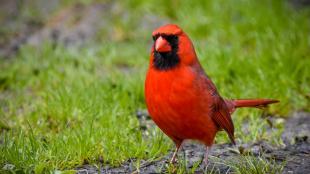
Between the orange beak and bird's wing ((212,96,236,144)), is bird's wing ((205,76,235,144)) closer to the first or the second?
bird's wing ((212,96,236,144))

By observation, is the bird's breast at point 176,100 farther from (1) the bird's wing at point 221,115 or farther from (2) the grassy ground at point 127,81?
(2) the grassy ground at point 127,81

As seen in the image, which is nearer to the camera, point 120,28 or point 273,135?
point 273,135

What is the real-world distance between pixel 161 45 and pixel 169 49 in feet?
0.25

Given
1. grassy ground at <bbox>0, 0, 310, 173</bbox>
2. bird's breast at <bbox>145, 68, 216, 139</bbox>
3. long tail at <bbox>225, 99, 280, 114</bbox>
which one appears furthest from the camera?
long tail at <bbox>225, 99, 280, 114</bbox>

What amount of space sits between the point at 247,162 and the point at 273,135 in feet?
3.16

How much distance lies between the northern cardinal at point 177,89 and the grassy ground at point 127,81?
0.55 m

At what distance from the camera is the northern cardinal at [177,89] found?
3955 millimetres

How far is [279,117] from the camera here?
5.65m

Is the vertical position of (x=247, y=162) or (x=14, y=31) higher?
(x=14, y=31)

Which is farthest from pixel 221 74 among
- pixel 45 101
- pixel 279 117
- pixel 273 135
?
pixel 45 101

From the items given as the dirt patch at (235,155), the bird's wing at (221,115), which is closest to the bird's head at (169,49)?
the bird's wing at (221,115)

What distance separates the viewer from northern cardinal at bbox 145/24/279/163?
3.96 metres

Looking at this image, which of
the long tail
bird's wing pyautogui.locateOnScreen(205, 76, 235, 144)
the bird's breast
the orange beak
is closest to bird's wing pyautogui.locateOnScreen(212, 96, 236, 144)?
bird's wing pyautogui.locateOnScreen(205, 76, 235, 144)

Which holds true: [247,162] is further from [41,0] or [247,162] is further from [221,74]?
[41,0]
